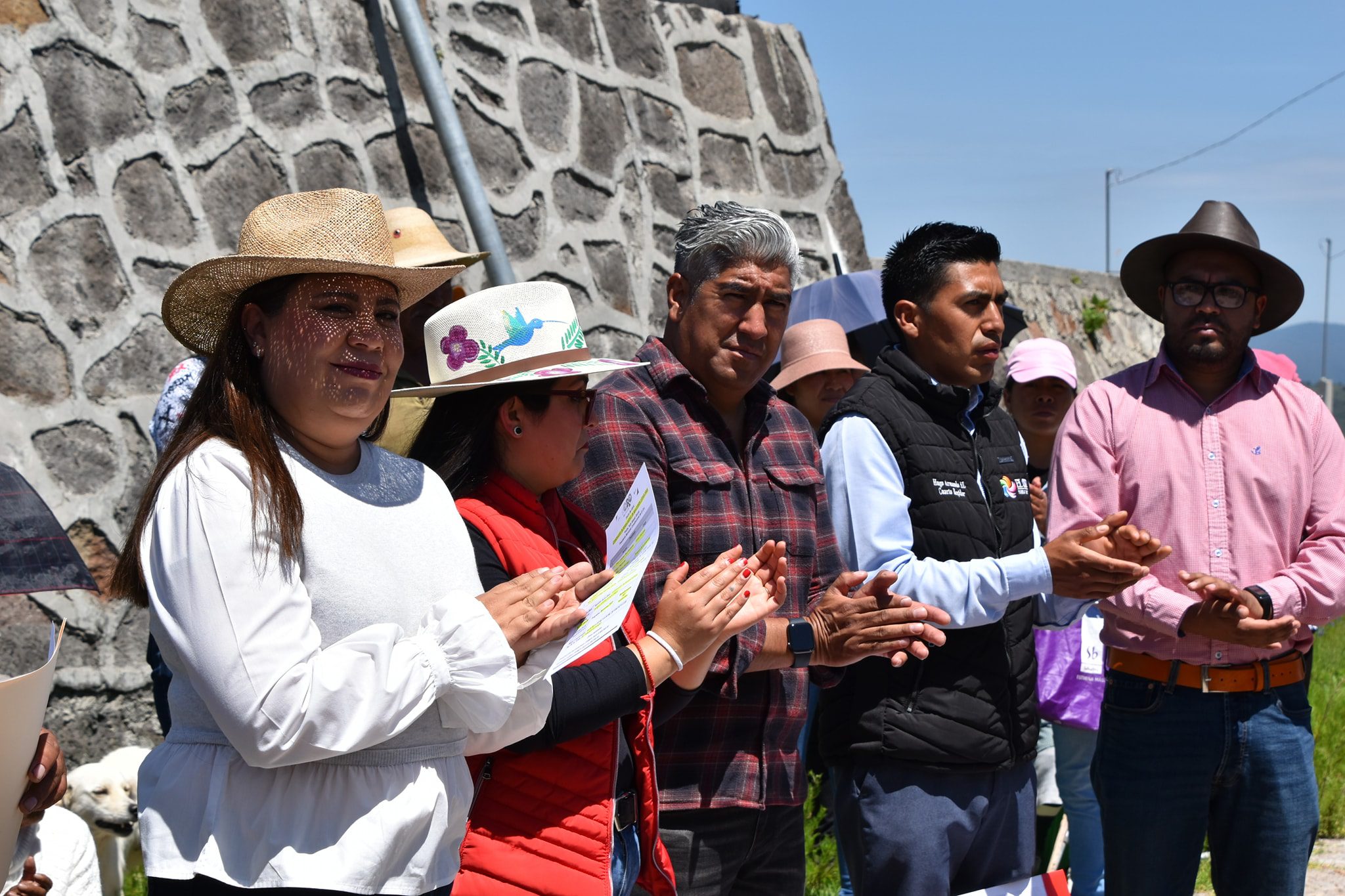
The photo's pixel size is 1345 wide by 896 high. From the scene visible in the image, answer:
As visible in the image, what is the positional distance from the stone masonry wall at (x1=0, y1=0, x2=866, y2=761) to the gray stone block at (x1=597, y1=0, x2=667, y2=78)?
1 centimetres

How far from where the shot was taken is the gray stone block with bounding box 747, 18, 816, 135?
7289 mm

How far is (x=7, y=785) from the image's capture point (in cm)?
189

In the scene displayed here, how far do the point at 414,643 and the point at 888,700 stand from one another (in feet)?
5.03

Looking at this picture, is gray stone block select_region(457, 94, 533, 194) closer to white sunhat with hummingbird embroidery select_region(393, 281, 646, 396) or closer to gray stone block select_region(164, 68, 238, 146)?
gray stone block select_region(164, 68, 238, 146)

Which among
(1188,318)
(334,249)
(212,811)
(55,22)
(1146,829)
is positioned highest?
(55,22)

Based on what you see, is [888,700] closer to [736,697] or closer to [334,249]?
[736,697]

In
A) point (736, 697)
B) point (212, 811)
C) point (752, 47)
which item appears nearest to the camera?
point (212, 811)

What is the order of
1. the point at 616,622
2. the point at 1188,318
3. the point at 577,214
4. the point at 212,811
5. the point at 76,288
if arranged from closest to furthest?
the point at 212,811 < the point at 616,622 < the point at 1188,318 < the point at 76,288 < the point at 577,214

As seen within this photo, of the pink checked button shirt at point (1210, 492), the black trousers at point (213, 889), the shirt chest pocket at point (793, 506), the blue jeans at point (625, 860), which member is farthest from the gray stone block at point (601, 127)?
the black trousers at point (213, 889)

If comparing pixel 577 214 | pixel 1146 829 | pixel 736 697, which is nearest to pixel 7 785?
pixel 736 697

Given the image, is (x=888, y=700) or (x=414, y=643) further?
(x=888, y=700)

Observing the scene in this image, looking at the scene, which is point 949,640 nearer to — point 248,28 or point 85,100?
point 85,100

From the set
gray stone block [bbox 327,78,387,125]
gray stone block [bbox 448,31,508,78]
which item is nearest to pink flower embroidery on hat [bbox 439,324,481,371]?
gray stone block [bbox 327,78,387,125]

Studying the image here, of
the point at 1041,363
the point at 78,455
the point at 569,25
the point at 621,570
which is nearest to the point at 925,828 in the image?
the point at 621,570
